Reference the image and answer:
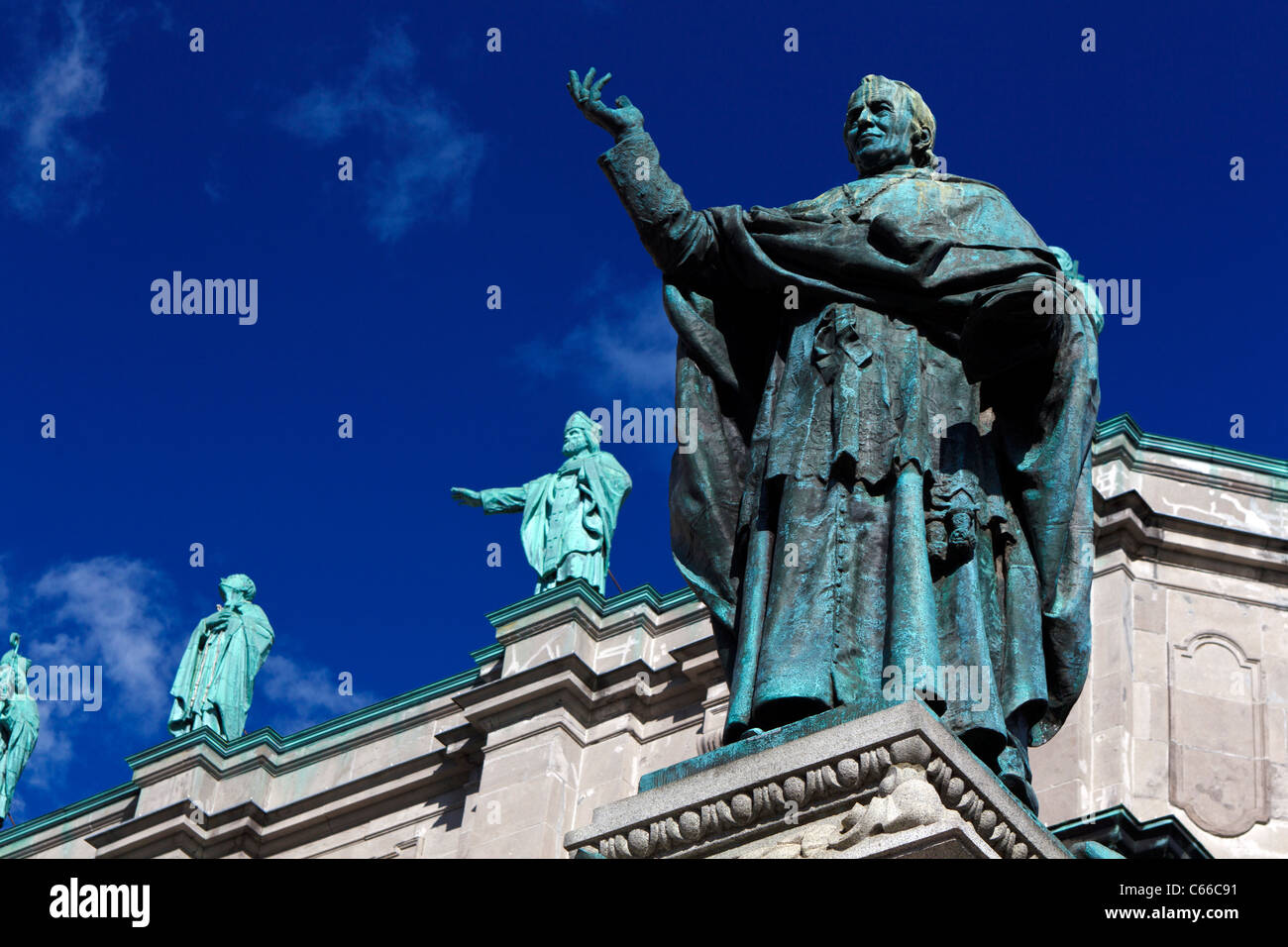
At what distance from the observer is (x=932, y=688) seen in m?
6.48

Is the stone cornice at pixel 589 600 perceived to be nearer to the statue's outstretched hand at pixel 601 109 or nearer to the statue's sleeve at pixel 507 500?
the statue's sleeve at pixel 507 500

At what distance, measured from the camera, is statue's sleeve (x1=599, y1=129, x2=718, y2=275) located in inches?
297

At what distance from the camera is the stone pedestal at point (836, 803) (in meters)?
5.87

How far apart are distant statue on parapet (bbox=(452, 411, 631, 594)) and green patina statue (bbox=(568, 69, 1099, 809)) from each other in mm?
16191

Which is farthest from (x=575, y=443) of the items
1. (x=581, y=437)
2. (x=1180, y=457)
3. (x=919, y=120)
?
(x=919, y=120)

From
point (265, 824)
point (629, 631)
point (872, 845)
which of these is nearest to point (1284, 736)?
point (629, 631)

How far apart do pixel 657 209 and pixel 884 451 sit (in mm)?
1169

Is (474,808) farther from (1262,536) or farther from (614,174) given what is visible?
(614,174)

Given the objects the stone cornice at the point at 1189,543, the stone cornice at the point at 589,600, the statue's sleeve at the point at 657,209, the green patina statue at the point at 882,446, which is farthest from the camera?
the stone cornice at the point at 589,600

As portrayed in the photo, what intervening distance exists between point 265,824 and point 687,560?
17.4 m

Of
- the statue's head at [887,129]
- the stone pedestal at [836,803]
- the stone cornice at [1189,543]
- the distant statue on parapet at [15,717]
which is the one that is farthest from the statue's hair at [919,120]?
the distant statue on parapet at [15,717]

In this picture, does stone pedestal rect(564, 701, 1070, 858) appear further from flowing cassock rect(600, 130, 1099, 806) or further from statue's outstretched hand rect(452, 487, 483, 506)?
statue's outstretched hand rect(452, 487, 483, 506)

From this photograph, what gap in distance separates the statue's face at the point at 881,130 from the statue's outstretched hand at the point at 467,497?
17.4 metres

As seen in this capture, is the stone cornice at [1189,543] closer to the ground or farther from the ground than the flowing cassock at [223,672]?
closer to the ground
